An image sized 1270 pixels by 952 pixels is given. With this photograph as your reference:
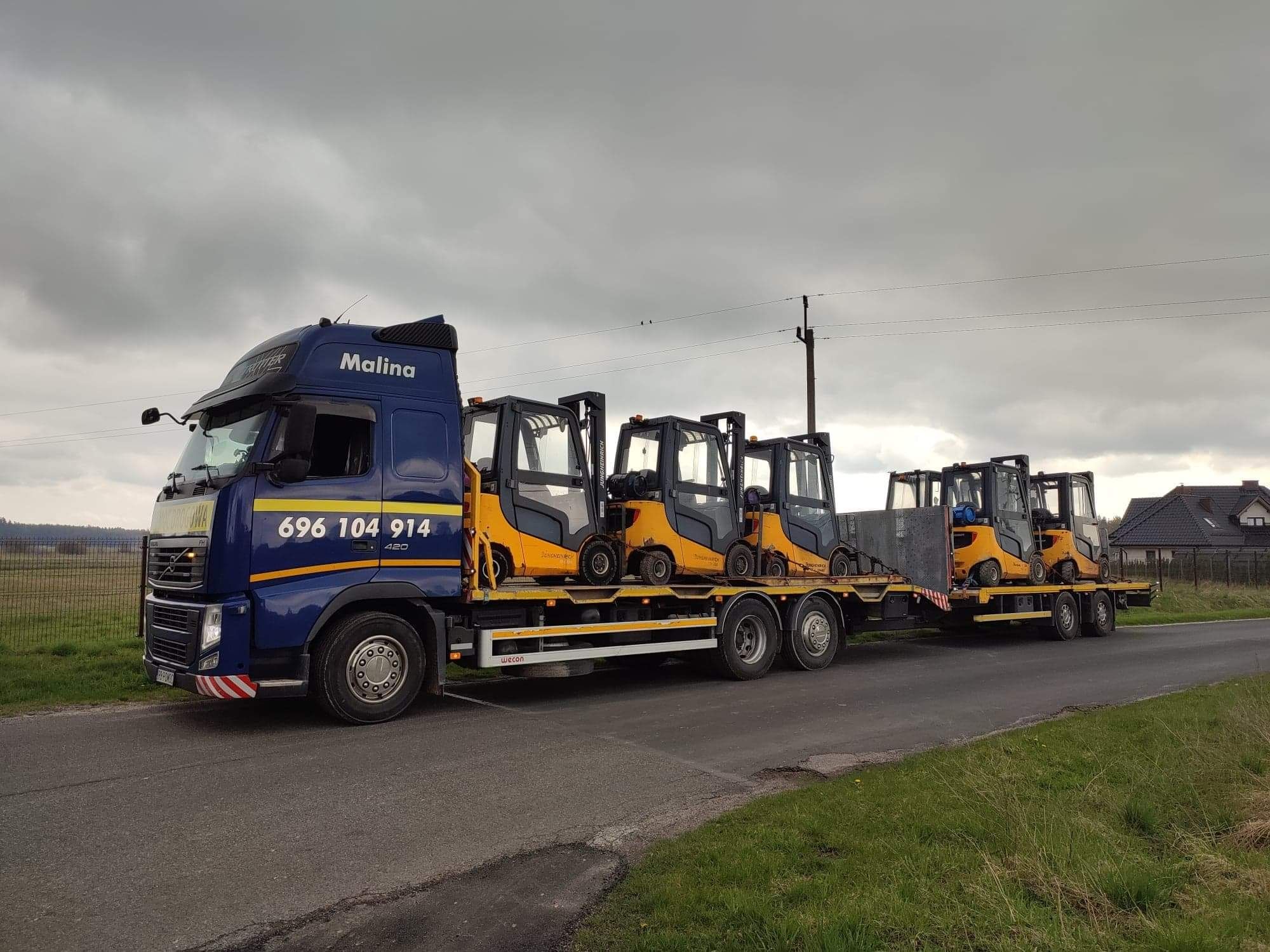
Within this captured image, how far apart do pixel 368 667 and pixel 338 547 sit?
3.63ft

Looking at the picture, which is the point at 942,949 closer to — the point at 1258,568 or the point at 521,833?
the point at 521,833

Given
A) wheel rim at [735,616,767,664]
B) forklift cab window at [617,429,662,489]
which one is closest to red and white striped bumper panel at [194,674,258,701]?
forklift cab window at [617,429,662,489]

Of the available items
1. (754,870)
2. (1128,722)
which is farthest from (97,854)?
(1128,722)

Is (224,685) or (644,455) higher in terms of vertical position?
(644,455)

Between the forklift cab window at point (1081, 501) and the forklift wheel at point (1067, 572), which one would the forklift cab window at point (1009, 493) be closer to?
the forklift wheel at point (1067, 572)

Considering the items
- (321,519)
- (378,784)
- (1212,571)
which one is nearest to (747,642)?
(321,519)

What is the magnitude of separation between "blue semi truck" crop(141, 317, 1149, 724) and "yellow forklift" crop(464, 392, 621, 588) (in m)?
0.37

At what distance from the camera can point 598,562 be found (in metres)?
9.98

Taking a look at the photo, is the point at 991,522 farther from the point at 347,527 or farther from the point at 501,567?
the point at 347,527

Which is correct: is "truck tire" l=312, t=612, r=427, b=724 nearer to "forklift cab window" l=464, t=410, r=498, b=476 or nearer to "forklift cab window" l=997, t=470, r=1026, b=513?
"forklift cab window" l=464, t=410, r=498, b=476

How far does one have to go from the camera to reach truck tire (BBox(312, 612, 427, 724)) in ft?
24.9

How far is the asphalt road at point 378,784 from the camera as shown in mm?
4074

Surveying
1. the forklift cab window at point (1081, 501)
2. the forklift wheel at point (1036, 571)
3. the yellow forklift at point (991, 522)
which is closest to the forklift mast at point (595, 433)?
the yellow forklift at point (991, 522)

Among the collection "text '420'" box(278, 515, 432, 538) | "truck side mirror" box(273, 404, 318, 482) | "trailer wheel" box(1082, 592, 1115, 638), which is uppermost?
"truck side mirror" box(273, 404, 318, 482)
